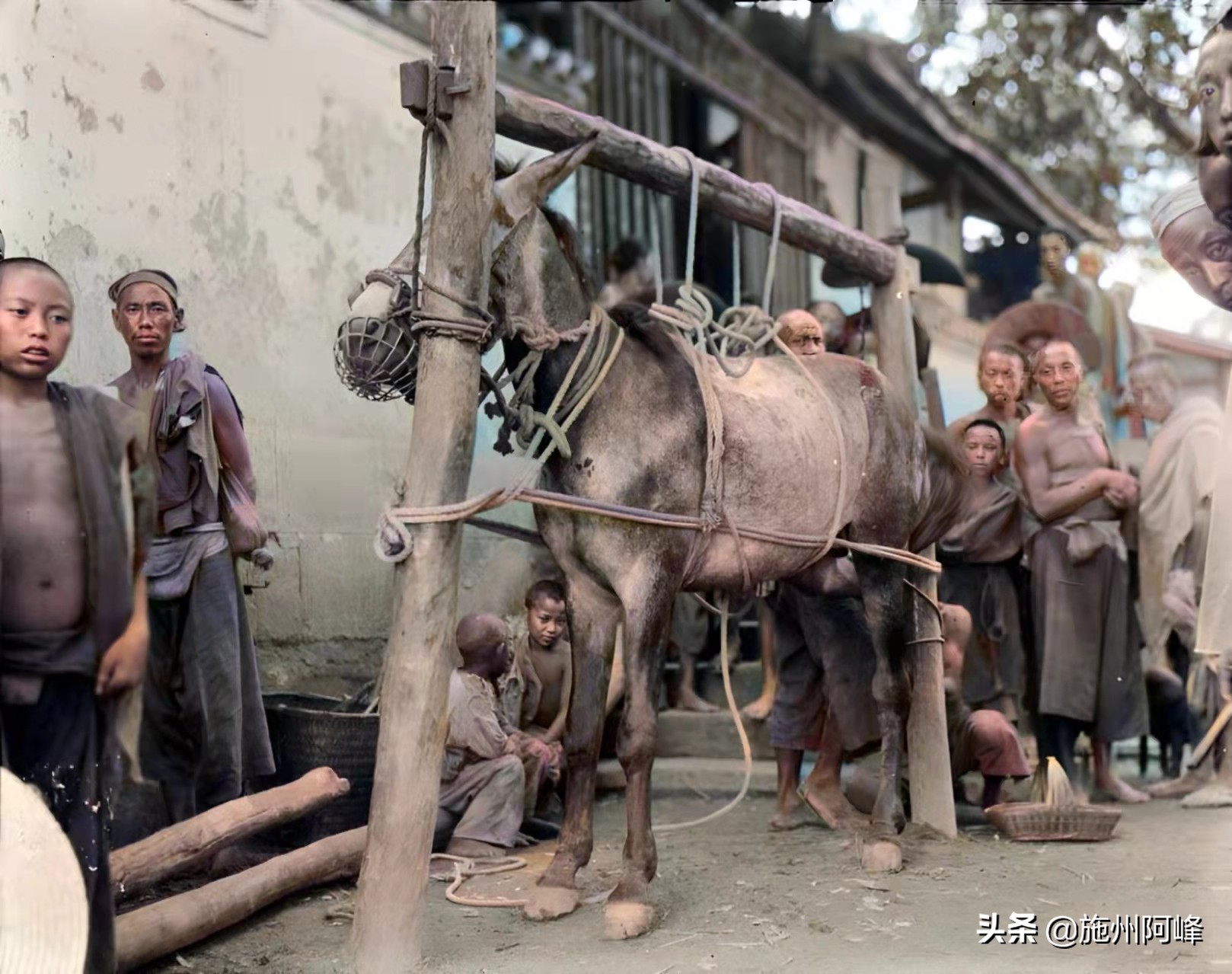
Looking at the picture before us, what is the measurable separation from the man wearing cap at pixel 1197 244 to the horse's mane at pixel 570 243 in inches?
78.6

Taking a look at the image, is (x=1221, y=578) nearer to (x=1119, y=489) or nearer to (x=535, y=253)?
(x=535, y=253)

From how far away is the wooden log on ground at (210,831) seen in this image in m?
4.06

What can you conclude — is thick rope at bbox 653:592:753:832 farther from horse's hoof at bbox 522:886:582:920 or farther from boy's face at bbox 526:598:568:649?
boy's face at bbox 526:598:568:649

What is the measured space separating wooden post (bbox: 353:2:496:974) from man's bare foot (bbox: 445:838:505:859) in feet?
4.63

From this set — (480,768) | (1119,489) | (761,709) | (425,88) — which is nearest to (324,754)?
(480,768)

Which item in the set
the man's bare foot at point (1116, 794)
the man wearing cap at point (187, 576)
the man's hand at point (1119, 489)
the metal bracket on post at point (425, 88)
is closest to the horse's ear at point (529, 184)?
the metal bracket on post at point (425, 88)

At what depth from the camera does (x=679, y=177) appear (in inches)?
201

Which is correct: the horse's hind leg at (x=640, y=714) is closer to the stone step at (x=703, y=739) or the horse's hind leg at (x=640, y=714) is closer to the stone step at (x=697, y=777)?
the stone step at (x=697, y=777)

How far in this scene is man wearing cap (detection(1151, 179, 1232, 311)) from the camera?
3.10 meters

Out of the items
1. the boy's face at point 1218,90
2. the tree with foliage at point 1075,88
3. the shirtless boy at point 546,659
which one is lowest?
the shirtless boy at point 546,659

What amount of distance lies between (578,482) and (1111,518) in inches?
134

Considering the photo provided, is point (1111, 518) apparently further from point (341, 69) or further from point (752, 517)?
point (341, 69)

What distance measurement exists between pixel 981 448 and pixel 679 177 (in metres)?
2.37

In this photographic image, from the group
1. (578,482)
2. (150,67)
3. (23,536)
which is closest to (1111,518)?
(578,482)
